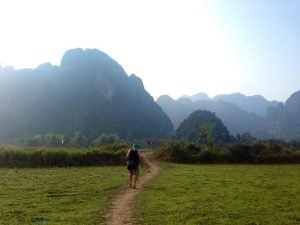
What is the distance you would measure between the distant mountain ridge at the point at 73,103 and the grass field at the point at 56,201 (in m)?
114

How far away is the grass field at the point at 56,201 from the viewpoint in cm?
1517

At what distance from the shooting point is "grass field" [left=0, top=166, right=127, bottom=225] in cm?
1517

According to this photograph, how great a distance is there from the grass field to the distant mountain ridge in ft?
374

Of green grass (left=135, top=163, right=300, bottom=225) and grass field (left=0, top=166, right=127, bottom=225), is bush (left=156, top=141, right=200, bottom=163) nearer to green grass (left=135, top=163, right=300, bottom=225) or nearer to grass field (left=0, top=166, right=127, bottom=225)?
grass field (left=0, top=166, right=127, bottom=225)

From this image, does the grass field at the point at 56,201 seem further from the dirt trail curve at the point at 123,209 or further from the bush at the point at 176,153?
the bush at the point at 176,153

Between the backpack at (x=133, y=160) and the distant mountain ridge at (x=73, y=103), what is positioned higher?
the distant mountain ridge at (x=73, y=103)

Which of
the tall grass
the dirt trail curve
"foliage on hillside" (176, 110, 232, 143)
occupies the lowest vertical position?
the dirt trail curve

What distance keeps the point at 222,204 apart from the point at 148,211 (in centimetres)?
373

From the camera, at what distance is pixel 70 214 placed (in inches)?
627

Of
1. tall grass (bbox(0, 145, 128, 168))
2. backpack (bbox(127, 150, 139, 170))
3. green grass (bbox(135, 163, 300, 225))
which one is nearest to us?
green grass (bbox(135, 163, 300, 225))

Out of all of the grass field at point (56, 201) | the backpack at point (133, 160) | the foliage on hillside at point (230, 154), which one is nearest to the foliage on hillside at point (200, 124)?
the foliage on hillside at point (230, 154)

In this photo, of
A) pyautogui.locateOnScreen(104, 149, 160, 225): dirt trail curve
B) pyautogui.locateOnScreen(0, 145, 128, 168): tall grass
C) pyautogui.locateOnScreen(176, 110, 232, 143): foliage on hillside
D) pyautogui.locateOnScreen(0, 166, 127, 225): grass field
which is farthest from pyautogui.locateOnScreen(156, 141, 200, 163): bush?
pyautogui.locateOnScreen(176, 110, 232, 143): foliage on hillside

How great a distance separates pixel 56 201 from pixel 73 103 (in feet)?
499

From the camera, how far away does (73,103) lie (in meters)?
169
